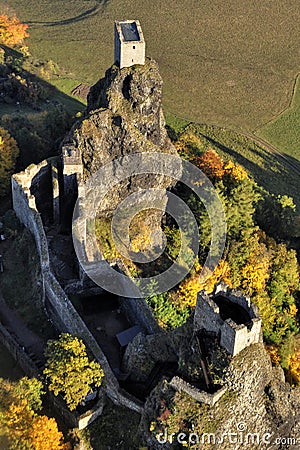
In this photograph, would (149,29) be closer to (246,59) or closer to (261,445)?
(246,59)

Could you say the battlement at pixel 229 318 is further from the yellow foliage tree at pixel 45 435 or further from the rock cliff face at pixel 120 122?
the rock cliff face at pixel 120 122

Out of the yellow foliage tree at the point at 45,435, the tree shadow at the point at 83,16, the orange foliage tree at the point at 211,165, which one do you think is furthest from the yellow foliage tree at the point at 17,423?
the tree shadow at the point at 83,16

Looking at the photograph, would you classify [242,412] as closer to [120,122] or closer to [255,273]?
[255,273]

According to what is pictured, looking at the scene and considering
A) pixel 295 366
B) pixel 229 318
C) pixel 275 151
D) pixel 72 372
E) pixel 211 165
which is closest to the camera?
pixel 229 318

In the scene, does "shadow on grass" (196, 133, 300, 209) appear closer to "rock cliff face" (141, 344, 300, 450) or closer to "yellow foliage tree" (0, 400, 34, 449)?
"rock cliff face" (141, 344, 300, 450)

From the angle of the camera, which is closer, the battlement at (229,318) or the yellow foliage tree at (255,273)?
the battlement at (229,318)

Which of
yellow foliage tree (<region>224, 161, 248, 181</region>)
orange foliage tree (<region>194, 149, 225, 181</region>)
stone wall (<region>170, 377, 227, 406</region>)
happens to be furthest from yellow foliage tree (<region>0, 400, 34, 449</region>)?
yellow foliage tree (<region>224, 161, 248, 181</region>)

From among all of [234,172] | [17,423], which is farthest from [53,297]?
[234,172]
